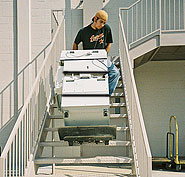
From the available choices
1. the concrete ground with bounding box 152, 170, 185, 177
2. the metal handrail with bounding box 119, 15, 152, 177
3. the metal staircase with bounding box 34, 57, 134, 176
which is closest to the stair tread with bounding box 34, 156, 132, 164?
the metal staircase with bounding box 34, 57, 134, 176

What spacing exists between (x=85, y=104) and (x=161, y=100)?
4.33m

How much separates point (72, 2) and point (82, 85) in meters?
4.09

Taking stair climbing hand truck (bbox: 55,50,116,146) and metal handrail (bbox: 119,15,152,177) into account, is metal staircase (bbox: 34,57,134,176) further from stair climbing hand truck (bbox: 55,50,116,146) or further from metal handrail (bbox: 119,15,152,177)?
stair climbing hand truck (bbox: 55,50,116,146)

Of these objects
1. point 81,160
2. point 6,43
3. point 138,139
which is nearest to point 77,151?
point 6,43

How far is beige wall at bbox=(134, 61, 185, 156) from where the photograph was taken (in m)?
8.56

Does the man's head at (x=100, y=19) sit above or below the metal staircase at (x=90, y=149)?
above

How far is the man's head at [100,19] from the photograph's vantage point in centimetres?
555

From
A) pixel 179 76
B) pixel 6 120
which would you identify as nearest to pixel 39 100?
pixel 6 120

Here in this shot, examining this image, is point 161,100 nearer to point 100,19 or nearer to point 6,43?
point 100,19

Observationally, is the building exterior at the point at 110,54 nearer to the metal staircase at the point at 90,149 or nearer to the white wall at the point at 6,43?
the white wall at the point at 6,43

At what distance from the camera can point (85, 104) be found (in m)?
4.61

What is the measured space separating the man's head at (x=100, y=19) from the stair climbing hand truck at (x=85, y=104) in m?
0.90

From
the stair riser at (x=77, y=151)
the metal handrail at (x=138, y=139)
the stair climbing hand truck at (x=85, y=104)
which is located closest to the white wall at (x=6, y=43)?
the stair riser at (x=77, y=151)

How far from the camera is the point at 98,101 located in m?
4.66
